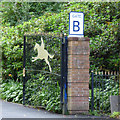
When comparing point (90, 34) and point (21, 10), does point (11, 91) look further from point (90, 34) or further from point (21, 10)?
point (21, 10)

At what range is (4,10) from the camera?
14.6 m

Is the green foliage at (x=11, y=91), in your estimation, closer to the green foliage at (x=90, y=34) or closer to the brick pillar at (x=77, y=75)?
the green foliage at (x=90, y=34)

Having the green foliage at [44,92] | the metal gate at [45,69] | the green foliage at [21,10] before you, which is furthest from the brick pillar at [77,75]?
the green foliage at [21,10]

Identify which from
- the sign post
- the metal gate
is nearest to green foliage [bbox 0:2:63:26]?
the metal gate

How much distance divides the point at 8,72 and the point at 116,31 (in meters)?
4.45

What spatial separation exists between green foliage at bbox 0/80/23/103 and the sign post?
9.92ft

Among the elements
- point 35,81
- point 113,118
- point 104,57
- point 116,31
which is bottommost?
point 113,118

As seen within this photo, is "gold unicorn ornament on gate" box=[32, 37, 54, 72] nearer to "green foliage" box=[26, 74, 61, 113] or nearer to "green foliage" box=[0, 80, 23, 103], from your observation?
"green foliage" box=[26, 74, 61, 113]

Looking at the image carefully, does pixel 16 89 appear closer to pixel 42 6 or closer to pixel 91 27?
pixel 91 27

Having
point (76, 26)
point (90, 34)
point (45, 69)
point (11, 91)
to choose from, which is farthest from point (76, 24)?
point (11, 91)

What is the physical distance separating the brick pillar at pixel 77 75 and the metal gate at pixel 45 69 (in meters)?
0.14

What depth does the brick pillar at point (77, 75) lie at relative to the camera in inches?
282

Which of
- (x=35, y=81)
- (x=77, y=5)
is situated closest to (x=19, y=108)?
(x=35, y=81)

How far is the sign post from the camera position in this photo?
7.18 metres
